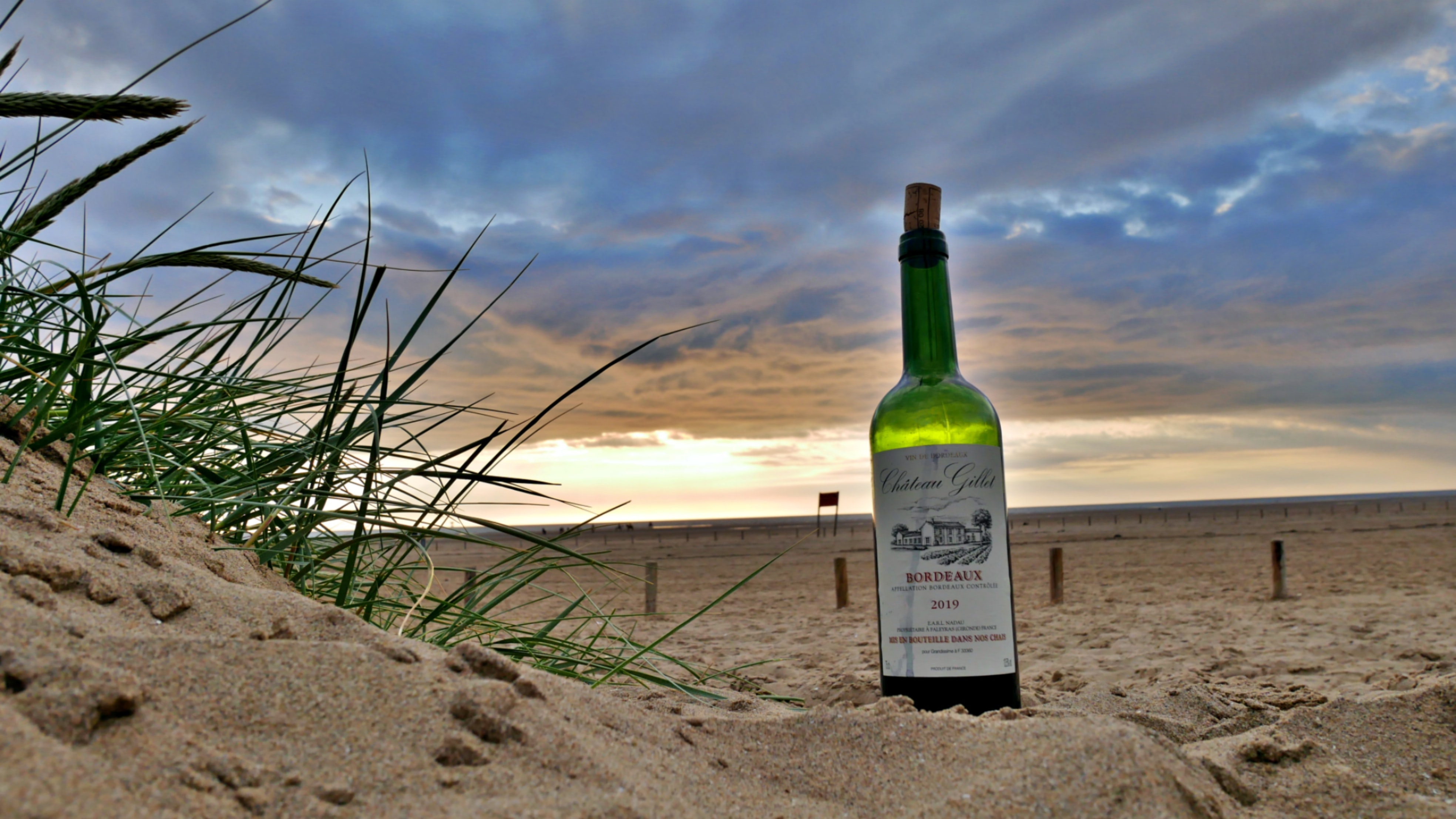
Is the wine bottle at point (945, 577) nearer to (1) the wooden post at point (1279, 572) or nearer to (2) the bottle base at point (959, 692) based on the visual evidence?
(2) the bottle base at point (959, 692)

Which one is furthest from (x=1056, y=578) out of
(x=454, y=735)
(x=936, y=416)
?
(x=454, y=735)

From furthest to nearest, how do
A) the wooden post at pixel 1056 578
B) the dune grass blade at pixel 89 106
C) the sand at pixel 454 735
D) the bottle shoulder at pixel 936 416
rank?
the wooden post at pixel 1056 578 → the bottle shoulder at pixel 936 416 → the dune grass blade at pixel 89 106 → the sand at pixel 454 735

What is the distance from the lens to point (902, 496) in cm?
224

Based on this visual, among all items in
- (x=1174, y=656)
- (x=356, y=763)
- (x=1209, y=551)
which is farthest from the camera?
(x=1209, y=551)

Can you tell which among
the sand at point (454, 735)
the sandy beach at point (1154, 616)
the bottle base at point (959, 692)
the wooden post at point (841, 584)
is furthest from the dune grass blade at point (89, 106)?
the wooden post at point (841, 584)

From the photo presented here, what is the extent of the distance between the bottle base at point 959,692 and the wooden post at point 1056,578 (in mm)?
8960

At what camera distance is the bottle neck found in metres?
2.49

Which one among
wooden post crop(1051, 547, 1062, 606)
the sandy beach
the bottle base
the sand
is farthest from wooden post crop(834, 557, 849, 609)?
the bottle base

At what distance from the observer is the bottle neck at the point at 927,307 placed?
2.49m

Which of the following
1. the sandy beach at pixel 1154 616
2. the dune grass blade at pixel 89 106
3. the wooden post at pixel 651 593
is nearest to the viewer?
the dune grass blade at pixel 89 106

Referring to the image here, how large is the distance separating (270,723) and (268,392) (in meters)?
1.58

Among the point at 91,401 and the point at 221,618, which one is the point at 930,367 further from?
the point at 91,401

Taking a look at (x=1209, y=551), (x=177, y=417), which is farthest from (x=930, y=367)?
(x=1209, y=551)

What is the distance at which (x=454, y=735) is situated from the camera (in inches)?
42.4
